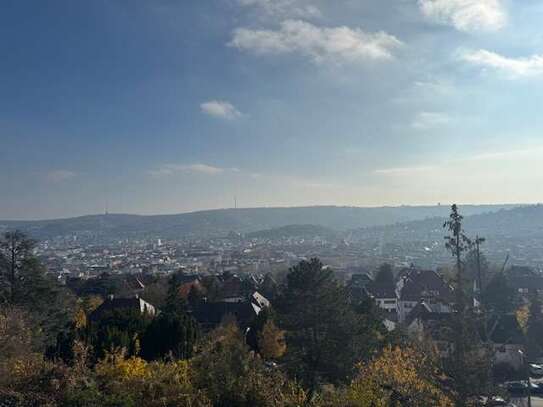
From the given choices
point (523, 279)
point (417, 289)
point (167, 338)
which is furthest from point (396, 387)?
point (523, 279)

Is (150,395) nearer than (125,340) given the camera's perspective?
Yes

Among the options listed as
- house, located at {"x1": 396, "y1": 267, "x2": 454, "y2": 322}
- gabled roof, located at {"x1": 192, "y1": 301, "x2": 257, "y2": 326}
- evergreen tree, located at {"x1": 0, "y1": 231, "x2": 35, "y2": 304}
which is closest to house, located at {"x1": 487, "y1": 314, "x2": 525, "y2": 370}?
house, located at {"x1": 396, "y1": 267, "x2": 454, "y2": 322}

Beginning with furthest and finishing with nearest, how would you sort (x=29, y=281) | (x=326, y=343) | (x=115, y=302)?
(x=115, y=302) < (x=29, y=281) < (x=326, y=343)

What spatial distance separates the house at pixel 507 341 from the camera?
2656 centimetres

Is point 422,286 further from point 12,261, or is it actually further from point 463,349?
point 12,261

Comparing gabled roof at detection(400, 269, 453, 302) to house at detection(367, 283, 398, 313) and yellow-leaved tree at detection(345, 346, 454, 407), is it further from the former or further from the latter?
yellow-leaved tree at detection(345, 346, 454, 407)

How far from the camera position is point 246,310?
31219 millimetres

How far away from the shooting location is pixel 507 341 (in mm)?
27703

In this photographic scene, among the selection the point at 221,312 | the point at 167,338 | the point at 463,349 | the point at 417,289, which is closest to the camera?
the point at 463,349

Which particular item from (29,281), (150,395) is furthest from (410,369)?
(29,281)

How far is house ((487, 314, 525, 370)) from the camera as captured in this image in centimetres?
2656

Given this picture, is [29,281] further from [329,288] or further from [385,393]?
[385,393]

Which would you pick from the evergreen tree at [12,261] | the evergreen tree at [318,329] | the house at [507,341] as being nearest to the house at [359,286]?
the house at [507,341]

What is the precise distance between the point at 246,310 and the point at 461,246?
61.6 ft
